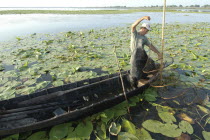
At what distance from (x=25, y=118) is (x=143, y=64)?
3425 millimetres

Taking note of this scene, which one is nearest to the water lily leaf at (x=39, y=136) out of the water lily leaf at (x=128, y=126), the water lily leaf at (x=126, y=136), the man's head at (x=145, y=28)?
the water lily leaf at (x=126, y=136)

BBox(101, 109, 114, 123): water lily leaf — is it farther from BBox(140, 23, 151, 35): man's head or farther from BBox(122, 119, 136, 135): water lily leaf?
BBox(140, 23, 151, 35): man's head

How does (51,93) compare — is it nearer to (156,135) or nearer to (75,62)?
(156,135)

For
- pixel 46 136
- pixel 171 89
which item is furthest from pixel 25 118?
pixel 171 89

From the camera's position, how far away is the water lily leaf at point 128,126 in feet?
10.1

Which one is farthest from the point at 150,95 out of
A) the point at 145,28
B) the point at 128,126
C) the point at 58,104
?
the point at 58,104

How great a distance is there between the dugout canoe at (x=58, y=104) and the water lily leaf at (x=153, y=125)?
837 millimetres

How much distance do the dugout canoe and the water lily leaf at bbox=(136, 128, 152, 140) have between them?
2.96ft

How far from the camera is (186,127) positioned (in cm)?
313

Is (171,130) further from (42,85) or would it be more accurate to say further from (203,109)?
(42,85)

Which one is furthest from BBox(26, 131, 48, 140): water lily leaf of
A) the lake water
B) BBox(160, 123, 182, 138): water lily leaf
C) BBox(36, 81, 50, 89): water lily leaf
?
the lake water

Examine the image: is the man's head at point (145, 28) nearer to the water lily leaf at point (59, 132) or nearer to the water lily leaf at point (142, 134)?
the water lily leaf at point (142, 134)

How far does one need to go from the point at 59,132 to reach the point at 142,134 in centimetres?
170

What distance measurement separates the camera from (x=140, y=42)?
412 centimetres
